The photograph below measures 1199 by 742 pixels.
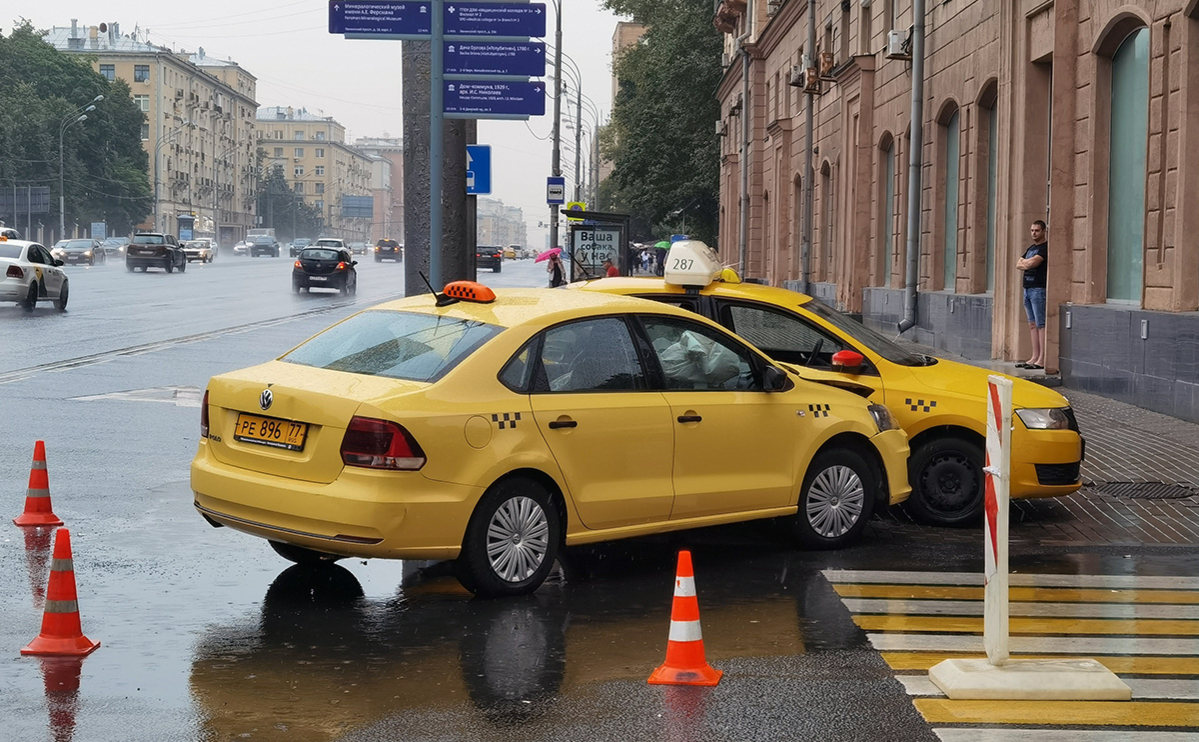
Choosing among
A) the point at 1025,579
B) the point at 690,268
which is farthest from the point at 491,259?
the point at 1025,579

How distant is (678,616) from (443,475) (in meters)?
1.51

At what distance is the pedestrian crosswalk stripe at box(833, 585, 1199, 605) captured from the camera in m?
7.23

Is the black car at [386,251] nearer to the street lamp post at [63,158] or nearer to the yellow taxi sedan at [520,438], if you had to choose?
the street lamp post at [63,158]

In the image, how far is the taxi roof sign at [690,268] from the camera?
959cm

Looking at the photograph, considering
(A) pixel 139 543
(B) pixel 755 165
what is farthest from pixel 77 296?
(A) pixel 139 543

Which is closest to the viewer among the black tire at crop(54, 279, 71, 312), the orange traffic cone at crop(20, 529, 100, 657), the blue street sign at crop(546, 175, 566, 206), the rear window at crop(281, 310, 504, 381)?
the orange traffic cone at crop(20, 529, 100, 657)

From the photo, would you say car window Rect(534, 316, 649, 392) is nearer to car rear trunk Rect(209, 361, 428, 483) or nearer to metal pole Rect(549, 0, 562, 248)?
car rear trunk Rect(209, 361, 428, 483)

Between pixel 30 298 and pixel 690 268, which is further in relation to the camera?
pixel 30 298

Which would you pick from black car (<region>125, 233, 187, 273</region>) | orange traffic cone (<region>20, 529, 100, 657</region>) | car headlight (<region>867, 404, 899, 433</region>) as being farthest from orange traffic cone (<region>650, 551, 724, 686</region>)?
black car (<region>125, 233, 187, 273</region>)

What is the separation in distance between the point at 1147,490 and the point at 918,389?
2338 mm

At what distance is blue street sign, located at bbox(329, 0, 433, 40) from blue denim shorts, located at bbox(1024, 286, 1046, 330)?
971 centimetres

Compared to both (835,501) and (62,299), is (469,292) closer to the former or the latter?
(835,501)

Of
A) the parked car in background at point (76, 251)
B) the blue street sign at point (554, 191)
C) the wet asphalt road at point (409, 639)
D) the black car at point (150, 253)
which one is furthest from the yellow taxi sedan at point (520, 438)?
the parked car in background at point (76, 251)

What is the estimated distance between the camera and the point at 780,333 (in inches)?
376
